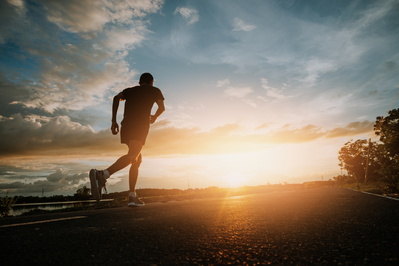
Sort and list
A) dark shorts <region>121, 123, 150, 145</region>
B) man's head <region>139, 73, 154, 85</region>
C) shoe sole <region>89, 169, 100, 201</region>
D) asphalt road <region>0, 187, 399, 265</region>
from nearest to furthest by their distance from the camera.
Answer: asphalt road <region>0, 187, 399, 265</region>
shoe sole <region>89, 169, 100, 201</region>
dark shorts <region>121, 123, 150, 145</region>
man's head <region>139, 73, 154, 85</region>

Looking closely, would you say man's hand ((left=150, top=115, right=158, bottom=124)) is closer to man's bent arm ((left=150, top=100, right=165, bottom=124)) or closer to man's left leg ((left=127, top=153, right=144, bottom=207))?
man's bent arm ((left=150, top=100, right=165, bottom=124))

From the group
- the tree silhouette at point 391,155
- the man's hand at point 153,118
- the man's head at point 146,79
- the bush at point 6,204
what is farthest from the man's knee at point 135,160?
the tree silhouette at point 391,155

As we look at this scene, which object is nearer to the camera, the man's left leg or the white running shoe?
the white running shoe

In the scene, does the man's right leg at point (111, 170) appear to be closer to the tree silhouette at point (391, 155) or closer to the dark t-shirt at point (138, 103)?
the dark t-shirt at point (138, 103)

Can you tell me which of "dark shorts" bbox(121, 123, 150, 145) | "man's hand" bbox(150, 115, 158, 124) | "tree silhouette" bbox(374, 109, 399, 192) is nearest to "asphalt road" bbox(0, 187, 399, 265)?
"dark shorts" bbox(121, 123, 150, 145)

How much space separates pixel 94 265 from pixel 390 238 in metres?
2.08

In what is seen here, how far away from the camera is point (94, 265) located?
1186mm

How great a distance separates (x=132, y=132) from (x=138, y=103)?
1.94ft

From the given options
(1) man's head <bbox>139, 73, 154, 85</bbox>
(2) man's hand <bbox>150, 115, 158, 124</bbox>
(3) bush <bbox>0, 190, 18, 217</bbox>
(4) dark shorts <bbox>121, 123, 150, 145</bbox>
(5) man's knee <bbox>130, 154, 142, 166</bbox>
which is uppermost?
(1) man's head <bbox>139, 73, 154, 85</bbox>

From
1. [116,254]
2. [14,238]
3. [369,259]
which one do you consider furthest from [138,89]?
[369,259]

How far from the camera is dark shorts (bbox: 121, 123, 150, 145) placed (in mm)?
3902

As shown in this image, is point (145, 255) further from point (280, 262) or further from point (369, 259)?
point (369, 259)

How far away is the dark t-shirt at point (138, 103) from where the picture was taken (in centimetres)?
399

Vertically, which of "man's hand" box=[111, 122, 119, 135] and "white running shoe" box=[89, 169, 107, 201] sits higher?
"man's hand" box=[111, 122, 119, 135]
